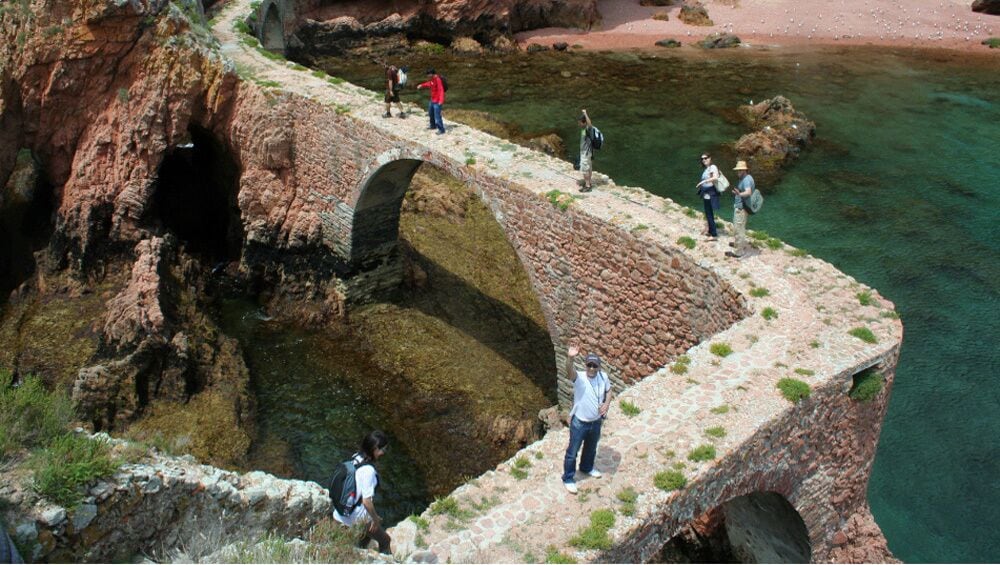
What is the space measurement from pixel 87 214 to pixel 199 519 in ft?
49.4

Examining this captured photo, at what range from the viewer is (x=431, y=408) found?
17875 mm

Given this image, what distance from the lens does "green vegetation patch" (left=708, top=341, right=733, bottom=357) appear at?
11.9 m

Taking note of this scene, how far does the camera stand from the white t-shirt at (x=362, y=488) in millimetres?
8234

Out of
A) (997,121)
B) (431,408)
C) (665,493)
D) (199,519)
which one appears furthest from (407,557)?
(997,121)

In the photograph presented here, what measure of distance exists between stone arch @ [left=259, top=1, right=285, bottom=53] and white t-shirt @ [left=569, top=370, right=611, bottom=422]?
27.6 metres

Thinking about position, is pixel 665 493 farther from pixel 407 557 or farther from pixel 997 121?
pixel 997 121

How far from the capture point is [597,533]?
8953 millimetres

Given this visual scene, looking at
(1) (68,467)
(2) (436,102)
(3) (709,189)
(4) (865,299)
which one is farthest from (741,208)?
(1) (68,467)

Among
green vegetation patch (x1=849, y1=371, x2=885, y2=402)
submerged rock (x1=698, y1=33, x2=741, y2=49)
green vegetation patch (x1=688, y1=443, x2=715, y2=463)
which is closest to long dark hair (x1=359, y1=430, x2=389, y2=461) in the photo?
green vegetation patch (x1=688, y1=443, x2=715, y2=463)

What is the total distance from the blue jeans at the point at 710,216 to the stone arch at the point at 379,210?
5021mm

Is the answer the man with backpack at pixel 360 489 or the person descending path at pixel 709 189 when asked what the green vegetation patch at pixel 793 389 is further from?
the man with backpack at pixel 360 489

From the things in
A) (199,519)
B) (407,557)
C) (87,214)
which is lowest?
(87,214)

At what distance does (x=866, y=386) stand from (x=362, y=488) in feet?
22.9

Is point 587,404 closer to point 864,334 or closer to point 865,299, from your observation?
point 864,334
